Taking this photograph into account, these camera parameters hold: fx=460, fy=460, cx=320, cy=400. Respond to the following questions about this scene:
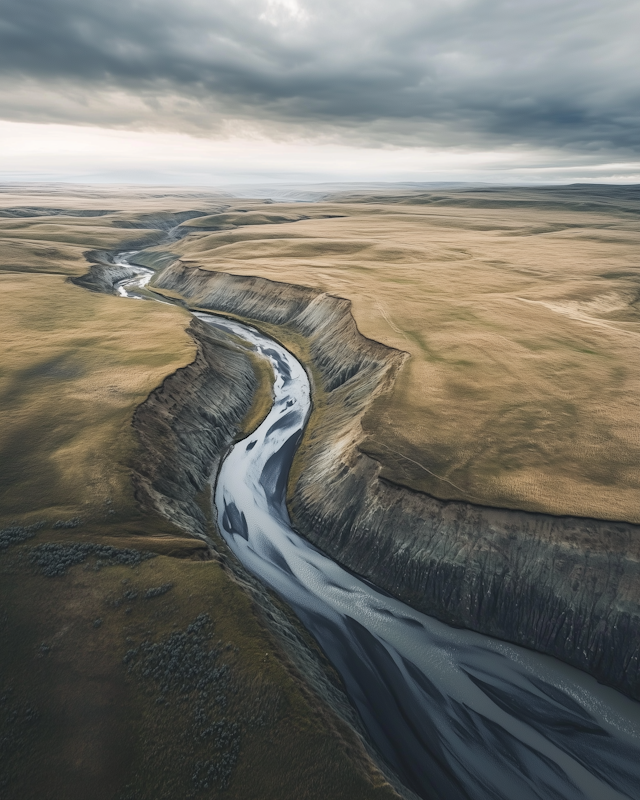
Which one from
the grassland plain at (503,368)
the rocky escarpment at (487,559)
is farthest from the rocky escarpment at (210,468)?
the grassland plain at (503,368)

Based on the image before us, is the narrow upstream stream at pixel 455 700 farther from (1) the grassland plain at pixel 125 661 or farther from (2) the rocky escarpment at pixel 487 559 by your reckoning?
(1) the grassland plain at pixel 125 661

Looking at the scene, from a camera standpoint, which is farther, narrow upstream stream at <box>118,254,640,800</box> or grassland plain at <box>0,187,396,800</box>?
narrow upstream stream at <box>118,254,640,800</box>

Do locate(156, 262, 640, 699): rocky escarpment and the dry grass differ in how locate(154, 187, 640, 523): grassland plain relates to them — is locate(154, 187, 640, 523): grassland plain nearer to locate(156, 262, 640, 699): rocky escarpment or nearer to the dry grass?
locate(156, 262, 640, 699): rocky escarpment

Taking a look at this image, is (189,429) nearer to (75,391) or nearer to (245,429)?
(245,429)

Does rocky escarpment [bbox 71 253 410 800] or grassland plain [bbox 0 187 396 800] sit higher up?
grassland plain [bbox 0 187 396 800]

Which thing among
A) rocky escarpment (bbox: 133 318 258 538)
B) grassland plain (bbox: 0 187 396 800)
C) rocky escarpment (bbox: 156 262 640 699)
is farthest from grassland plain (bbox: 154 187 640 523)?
grassland plain (bbox: 0 187 396 800)

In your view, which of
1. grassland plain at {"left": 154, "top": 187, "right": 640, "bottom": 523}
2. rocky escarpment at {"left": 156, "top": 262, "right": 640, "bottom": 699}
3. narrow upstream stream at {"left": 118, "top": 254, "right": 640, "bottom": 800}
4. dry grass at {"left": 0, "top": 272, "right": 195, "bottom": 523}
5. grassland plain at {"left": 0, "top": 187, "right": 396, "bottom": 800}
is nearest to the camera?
grassland plain at {"left": 0, "top": 187, "right": 396, "bottom": 800}
